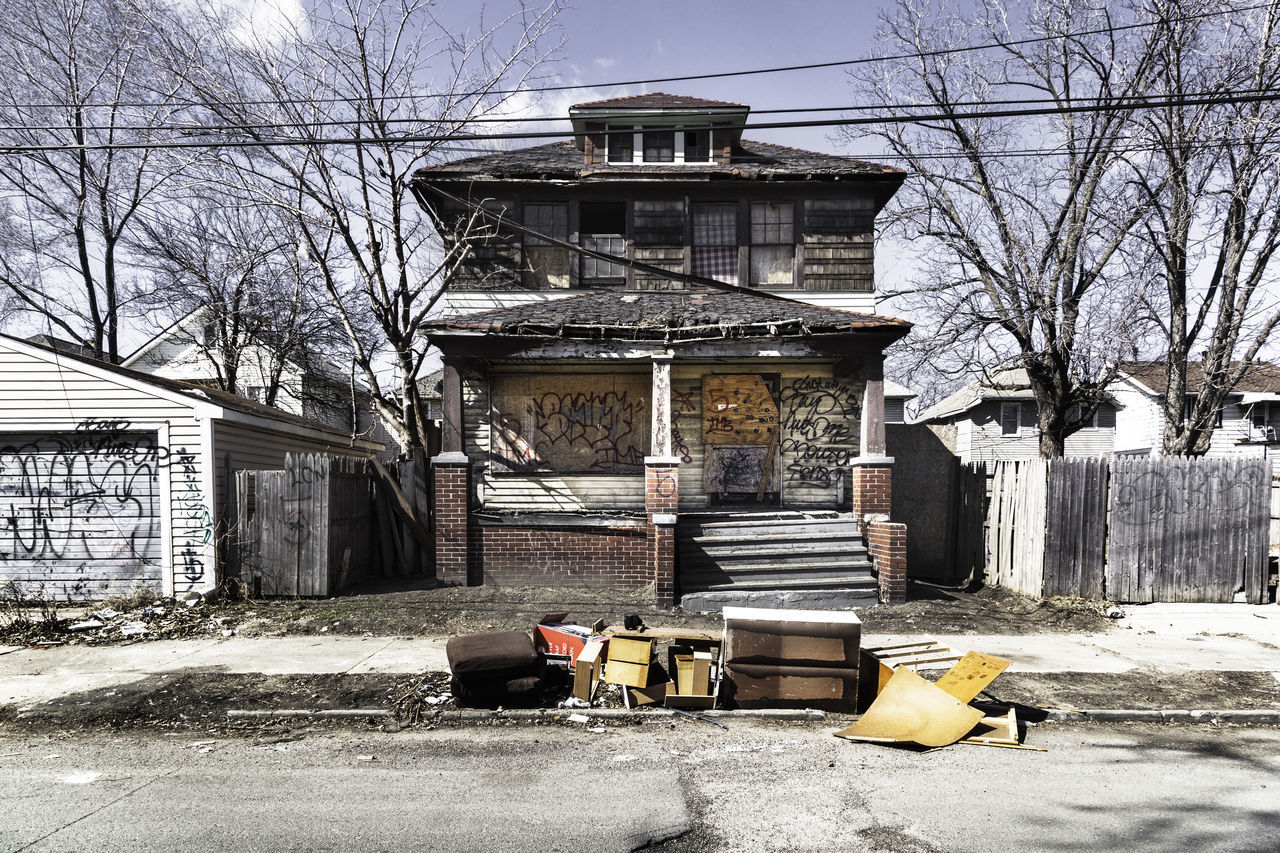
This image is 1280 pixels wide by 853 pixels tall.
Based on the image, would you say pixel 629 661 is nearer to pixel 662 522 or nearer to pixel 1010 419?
pixel 662 522

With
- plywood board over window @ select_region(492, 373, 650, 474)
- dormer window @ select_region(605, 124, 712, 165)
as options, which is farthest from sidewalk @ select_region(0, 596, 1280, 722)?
dormer window @ select_region(605, 124, 712, 165)

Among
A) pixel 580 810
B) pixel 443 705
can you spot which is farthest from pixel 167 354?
pixel 580 810

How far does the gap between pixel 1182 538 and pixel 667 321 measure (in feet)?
25.6

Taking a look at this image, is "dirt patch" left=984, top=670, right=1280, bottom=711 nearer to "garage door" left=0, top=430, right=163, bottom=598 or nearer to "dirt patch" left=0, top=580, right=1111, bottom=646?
"dirt patch" left=0, top=580, right=1111, bottom=646

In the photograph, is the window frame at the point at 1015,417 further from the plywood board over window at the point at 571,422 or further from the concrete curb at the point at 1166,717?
the concrete curb at the point at 1166,717

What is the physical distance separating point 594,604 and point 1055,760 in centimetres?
587

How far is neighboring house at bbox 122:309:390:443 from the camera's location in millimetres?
20484

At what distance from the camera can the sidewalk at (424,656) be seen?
22.1 feet

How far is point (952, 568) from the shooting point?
12328 millimetres

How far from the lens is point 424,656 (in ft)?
24.1

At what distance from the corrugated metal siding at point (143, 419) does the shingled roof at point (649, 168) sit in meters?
6.13

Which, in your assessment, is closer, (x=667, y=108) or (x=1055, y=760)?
(x=1055, y=760)

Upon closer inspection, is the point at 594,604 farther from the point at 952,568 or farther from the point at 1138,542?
the point at 1138,542

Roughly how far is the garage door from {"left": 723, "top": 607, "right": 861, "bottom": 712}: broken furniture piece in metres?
8.58
